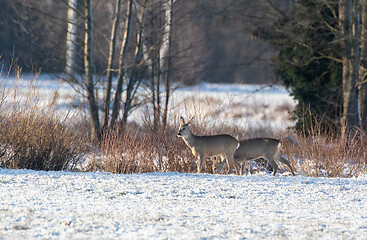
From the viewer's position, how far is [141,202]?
5.90 metres

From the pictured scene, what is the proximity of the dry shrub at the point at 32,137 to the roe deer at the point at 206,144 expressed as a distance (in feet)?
6.36

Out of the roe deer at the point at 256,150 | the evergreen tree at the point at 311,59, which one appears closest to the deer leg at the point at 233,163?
the roe deer at the point at 256,150

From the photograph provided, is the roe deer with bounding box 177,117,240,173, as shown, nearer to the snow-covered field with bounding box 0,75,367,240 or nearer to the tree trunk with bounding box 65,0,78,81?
the snow-covered field with bounding box 0,75,367,240

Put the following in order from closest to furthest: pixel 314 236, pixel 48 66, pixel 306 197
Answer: pixel 314 236 < pixel 306 197 < pixel 48 66

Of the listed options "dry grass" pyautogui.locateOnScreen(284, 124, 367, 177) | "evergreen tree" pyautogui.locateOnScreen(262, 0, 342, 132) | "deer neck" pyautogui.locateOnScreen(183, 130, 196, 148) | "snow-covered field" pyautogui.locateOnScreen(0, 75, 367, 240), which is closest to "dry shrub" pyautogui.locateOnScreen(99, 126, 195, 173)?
"deer neck" pyautogui.locateOnScreen(183, 130, 196, 148)

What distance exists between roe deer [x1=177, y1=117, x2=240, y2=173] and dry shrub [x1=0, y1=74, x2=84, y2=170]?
1.94 m

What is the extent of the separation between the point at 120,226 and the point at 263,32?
14250mm

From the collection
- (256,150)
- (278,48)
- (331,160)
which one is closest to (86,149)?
(256,150)

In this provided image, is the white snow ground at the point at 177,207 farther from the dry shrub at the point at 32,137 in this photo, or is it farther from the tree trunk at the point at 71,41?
the tree trunk at the point at 71,41

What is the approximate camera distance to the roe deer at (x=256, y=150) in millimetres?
10297

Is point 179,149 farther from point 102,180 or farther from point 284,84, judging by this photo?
point 284,84

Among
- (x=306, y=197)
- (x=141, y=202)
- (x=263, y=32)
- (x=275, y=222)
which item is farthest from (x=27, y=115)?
(x=263, y=32)

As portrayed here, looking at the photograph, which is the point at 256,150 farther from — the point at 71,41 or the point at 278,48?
the point at 278,48

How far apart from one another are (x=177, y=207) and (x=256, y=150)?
496cm
